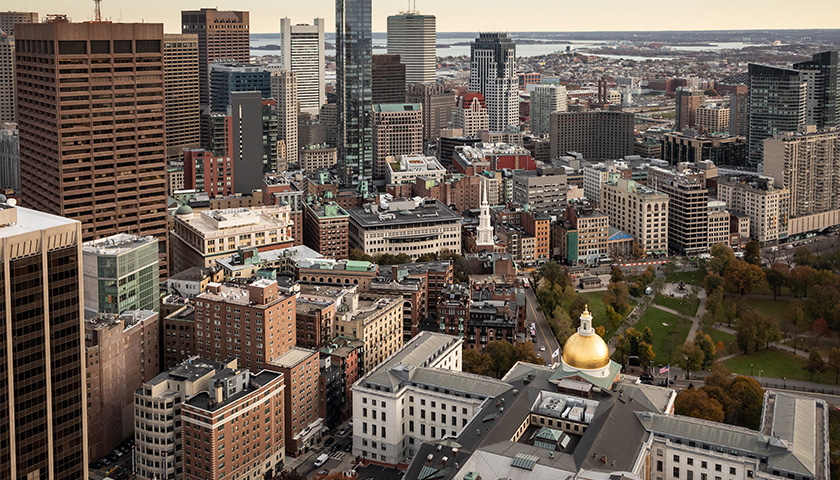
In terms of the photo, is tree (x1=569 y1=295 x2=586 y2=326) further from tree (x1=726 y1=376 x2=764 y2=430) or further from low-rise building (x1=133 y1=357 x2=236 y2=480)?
low-rise building (x1=133 y1=357 x2=236 y2=480)

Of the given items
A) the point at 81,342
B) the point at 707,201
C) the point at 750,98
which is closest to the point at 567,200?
the point at 707,201

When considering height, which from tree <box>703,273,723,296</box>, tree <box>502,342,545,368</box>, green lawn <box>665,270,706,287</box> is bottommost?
tree <box>502,342,545,368</box>

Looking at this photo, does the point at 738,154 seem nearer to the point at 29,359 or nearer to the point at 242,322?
the point at 242,322

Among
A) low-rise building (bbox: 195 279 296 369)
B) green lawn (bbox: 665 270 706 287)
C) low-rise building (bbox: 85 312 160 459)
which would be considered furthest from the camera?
green lawn (bbox: 665 270 706 287)

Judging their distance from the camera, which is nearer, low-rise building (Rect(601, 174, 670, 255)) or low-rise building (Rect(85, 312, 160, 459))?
low-rise building (Rect(85, 312, 160, 459))

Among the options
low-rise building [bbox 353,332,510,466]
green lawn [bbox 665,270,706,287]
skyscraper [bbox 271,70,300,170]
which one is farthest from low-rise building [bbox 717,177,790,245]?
skyscraper [bbox 271,70,300,170]
